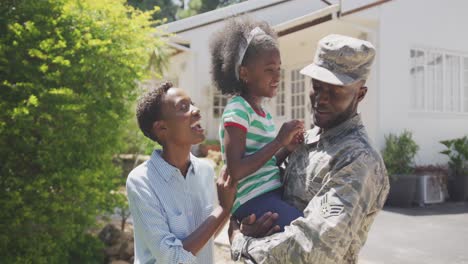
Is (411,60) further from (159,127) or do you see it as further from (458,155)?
(159,127)

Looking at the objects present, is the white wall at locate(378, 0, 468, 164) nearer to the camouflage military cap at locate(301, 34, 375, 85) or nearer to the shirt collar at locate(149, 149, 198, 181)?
the shirt collar at locate(149, 149, 198, 181)

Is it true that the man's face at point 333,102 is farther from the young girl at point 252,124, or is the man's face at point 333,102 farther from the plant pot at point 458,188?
the plant pot at point 458,188

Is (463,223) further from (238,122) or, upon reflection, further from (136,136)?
(238,122)

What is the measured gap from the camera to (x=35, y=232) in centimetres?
443

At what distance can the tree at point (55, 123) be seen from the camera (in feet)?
14.3

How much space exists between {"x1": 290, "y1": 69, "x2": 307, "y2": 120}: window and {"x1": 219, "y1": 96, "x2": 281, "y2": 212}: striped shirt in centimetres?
1028

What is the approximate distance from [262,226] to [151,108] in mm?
839

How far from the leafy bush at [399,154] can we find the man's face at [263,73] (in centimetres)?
662

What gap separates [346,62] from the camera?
1738 millimetres

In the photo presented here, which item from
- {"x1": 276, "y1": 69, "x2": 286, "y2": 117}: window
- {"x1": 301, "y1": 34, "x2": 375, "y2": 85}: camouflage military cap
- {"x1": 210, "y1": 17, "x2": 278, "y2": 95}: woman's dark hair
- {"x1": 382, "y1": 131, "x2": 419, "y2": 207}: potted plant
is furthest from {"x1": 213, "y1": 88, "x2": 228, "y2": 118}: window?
{"x1": 301, "y1": 34, "x2": 375, "y2": 85}: camouflage military cap

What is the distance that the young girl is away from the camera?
197cm

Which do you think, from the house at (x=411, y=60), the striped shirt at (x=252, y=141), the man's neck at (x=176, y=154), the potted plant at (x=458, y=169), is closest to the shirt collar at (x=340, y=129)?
the striped shirt at (x=252, y=141)

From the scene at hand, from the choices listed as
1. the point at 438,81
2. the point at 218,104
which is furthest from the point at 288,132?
the point at 218,104

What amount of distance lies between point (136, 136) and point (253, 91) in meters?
5.04
